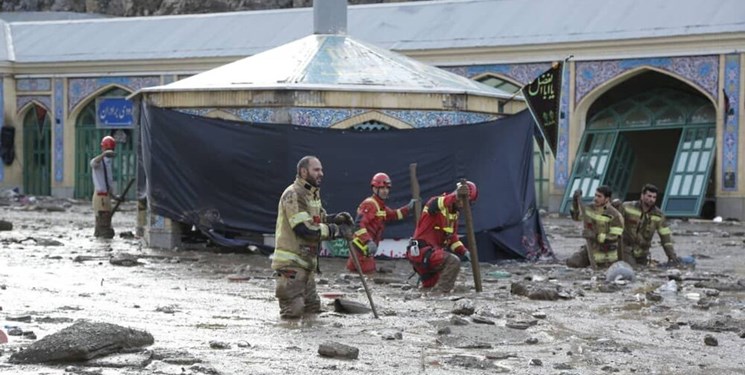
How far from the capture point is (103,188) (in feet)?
65.9

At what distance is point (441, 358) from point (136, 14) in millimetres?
49282

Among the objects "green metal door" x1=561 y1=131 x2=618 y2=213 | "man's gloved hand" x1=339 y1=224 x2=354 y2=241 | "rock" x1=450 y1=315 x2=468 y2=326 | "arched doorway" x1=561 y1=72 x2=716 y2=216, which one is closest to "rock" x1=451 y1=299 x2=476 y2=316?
"rock" x1=450 y1=315 x2=468 y2=326

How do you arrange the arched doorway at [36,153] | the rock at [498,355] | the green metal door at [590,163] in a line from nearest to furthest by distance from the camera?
the rock at [498,355], the green metal door at [590,163], the arched doorway at [36,153]

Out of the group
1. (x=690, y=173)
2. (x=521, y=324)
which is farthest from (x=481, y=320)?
(x=690, y=173)

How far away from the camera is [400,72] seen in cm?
1878

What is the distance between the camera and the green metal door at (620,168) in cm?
3078

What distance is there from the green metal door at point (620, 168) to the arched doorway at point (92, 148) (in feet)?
43.4

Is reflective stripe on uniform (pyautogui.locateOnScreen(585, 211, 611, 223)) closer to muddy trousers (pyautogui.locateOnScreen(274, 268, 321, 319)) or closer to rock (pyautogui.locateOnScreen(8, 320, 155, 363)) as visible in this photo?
muddy trousers (pyautogui.locateOnScreen(274, 268, 321, 319))

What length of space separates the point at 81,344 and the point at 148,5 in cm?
4962

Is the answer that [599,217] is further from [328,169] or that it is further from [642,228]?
[328,169]

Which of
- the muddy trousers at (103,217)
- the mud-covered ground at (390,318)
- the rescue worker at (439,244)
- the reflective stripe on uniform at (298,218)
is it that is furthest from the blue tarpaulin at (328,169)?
the reflective stripe on uniform at (298,218)

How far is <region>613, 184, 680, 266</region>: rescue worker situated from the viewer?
16.3m

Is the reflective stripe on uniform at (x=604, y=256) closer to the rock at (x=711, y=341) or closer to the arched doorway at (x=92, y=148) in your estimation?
the rock at (x=711, y=341)

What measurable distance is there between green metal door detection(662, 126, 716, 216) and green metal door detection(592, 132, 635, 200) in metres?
1.52
